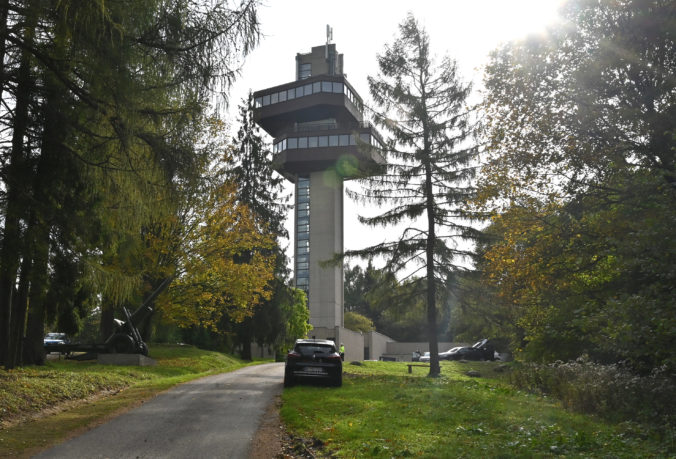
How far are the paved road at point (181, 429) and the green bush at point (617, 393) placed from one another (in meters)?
7.04

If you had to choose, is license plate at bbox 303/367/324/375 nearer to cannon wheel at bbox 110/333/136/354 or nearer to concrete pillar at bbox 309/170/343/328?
cannon wheel at bbox 110/333/136/354

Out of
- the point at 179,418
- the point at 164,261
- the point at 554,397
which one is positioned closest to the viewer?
the point at 179,418

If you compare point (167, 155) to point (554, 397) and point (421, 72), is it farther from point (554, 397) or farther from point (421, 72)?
point (421, 72)

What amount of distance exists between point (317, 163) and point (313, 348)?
178ft

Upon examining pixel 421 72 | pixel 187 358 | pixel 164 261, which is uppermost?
pixel 421 72

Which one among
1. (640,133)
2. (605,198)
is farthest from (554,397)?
(640,133)

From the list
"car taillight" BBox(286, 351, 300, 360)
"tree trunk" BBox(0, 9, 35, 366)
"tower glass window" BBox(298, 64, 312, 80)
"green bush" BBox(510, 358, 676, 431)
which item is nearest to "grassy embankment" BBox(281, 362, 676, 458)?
"green bush" BBox(510, 358, 676, 431)

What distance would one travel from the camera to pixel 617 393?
11.9 meters

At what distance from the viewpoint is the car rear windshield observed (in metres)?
16.8

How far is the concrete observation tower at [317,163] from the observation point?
6656 cm

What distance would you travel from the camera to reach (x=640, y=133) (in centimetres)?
1341

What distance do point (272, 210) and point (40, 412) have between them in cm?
3146

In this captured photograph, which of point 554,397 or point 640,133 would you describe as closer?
point 640,133

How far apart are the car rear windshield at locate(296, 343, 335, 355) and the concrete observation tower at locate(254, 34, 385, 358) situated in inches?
1785
